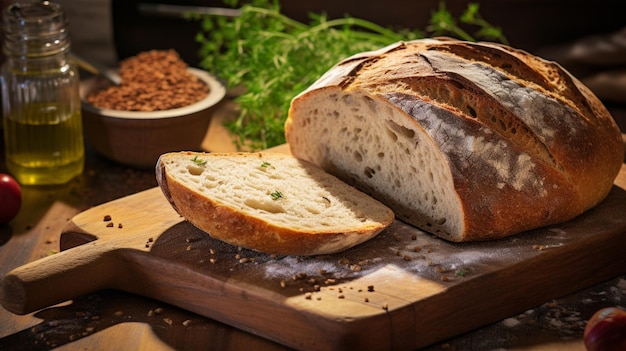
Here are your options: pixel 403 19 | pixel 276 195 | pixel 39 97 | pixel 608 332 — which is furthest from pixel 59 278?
pixel 403 19

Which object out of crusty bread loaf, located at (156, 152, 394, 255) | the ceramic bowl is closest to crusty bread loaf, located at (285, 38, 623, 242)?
crusty bread loaf, located at (156, 152, 394, 255)

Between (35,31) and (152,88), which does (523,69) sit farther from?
(35,31)

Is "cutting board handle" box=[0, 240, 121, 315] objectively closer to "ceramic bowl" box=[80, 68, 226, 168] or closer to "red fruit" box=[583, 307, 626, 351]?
"ceramic bowl" box=[80, 68, 226, 168]

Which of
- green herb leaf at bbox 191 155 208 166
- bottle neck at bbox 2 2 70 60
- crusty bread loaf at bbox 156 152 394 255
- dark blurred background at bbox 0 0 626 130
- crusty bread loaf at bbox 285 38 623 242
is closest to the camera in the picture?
crusty bread loaf at bbox 156 152 394 255

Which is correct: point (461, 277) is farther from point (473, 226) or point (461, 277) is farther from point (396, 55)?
point (396, 55)

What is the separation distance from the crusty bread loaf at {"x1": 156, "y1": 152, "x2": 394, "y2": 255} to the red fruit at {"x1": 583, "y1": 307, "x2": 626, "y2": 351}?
0.72m

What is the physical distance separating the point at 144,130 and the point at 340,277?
145cm

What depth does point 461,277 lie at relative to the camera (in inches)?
105

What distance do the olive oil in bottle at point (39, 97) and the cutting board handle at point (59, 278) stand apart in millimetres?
979

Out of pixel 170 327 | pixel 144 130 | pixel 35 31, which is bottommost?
pixel 170 327

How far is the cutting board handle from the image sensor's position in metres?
2.64

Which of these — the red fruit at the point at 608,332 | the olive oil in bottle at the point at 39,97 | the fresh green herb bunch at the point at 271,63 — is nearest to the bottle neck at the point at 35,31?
the olive oil in bottle at the point at 39,97

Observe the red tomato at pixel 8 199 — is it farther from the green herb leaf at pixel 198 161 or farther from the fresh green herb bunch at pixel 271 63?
the fresh green herb bunch at pixel 271 63

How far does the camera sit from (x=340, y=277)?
269 cm
